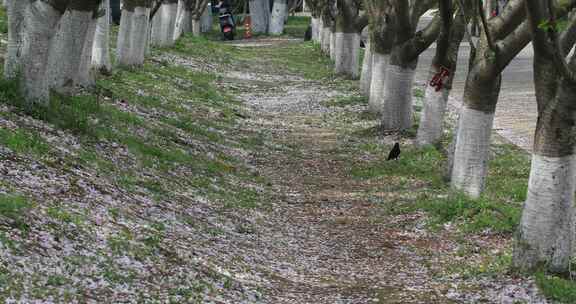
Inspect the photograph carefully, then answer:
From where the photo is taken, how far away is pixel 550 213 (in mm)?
10391

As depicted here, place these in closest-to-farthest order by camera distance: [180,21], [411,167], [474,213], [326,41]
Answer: [474,213]
[411,167]
[180,21]
[326,41]

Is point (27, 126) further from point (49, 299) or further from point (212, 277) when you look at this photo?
point (49, 299)

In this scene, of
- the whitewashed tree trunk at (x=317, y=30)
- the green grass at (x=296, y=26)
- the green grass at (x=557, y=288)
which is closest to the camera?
the green grass at (x=557, y=288)

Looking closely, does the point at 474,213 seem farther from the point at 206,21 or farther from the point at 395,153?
the point at 206,21

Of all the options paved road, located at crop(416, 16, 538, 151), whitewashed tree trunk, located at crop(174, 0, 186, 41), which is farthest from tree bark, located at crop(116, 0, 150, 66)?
whitewashed tree trunk, located at crop(174, 0, 186, 41)

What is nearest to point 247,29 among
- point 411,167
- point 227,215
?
point 411,167

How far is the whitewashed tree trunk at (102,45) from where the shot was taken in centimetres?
2248

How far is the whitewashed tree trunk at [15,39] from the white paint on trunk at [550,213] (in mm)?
6696

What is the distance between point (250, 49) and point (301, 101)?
83.9ft

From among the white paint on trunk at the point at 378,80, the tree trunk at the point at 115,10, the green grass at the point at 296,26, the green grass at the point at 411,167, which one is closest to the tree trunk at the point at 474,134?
the green grass at the point at 411,167

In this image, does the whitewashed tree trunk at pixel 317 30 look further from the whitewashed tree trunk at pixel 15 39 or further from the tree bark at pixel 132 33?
the whitewashed tree trunk at pixel 15 39

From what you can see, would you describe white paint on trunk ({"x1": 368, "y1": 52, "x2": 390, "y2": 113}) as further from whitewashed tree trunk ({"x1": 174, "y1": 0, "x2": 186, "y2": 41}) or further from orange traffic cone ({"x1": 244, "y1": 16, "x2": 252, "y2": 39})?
orange traffic cone ({"x1": 244, "y1": 16, "x2": 252, "y2": 39})

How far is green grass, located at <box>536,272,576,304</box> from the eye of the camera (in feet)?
31.8

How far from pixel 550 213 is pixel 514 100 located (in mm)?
23717
